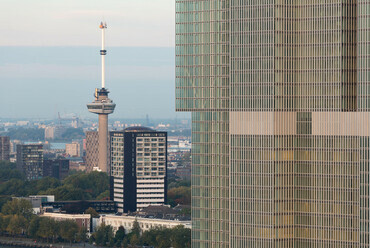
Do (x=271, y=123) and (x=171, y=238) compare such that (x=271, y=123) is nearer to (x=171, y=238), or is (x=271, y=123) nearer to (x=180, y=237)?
(x=180, y=237)

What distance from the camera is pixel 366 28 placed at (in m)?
103

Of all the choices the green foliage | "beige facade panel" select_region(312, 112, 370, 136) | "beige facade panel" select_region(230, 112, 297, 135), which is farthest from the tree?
"beige facade panel" select_region(312, 112, 370, 136)

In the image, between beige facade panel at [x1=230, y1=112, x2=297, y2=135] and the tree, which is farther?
the tree

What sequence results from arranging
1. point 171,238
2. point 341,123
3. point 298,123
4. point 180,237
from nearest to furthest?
point 341,123 → point 298,123 → point 180,237 → point 171,238

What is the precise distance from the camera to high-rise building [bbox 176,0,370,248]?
345 ft

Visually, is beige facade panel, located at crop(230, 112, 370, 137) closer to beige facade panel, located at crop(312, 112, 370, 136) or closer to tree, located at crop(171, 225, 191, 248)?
beige facade panel, located at crop(312, 112, 370, 136)

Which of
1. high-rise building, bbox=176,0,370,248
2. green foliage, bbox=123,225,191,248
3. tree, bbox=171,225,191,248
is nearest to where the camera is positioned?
high-rise building, bbox=176,0,370,248

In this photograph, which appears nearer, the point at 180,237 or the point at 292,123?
the point at 292,123

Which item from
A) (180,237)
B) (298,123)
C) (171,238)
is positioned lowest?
(171,238)

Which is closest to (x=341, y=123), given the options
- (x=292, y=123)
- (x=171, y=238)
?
(x=292, y=123)

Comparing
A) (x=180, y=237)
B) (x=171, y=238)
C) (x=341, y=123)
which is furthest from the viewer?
(x=171, y=238)

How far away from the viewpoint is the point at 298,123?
355 ft

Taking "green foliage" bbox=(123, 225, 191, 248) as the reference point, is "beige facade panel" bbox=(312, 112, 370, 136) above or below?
above

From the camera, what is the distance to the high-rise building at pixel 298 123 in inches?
4144
